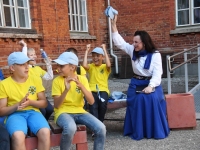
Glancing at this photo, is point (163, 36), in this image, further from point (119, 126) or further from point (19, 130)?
point (19, 130)

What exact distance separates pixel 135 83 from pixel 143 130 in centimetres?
72

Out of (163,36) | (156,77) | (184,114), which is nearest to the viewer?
(156,77)

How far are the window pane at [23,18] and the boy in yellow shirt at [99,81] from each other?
3.46 m

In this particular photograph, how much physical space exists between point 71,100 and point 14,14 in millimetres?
4566

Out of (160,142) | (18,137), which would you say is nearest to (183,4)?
(160,142)

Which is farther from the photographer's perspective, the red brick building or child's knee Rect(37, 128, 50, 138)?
the red brick building

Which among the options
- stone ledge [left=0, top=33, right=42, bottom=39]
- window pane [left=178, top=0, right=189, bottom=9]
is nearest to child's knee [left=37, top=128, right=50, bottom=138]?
stone ledge [left=0, top=33, right=42, bottom=39]

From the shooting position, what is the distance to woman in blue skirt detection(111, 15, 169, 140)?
397 cm

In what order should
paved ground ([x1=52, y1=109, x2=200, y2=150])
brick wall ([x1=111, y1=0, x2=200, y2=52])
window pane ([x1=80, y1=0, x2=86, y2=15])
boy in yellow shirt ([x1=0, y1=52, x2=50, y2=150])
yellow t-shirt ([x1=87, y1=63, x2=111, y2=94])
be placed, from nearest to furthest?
boy in yellow shirt ([x1=0, y1=52, x2=50, y2=150]) → paved ground ([x1=52, y1=109, x2=200, y2=150]) → yellow t-shirt ([x1=87, y1=63, x2=111, y2=94]) → brick wall ([x1=111, y1=0, x2=200, y2=52]) → window pane ([x1=80, y1=0, x2=86, y2=15])

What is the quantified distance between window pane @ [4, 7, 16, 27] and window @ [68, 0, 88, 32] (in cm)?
227

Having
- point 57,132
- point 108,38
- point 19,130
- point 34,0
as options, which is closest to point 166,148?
point 57,132

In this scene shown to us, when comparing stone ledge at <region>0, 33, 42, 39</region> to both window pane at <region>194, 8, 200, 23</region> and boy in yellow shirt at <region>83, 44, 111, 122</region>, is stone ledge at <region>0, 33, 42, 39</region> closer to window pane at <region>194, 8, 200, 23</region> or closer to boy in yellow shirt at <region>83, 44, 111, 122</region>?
boy in yellow shirt at <region>83, 44, 111, 122</region>

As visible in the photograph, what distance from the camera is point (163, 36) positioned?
9391mm

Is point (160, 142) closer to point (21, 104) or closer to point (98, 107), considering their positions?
point (98, 107)
